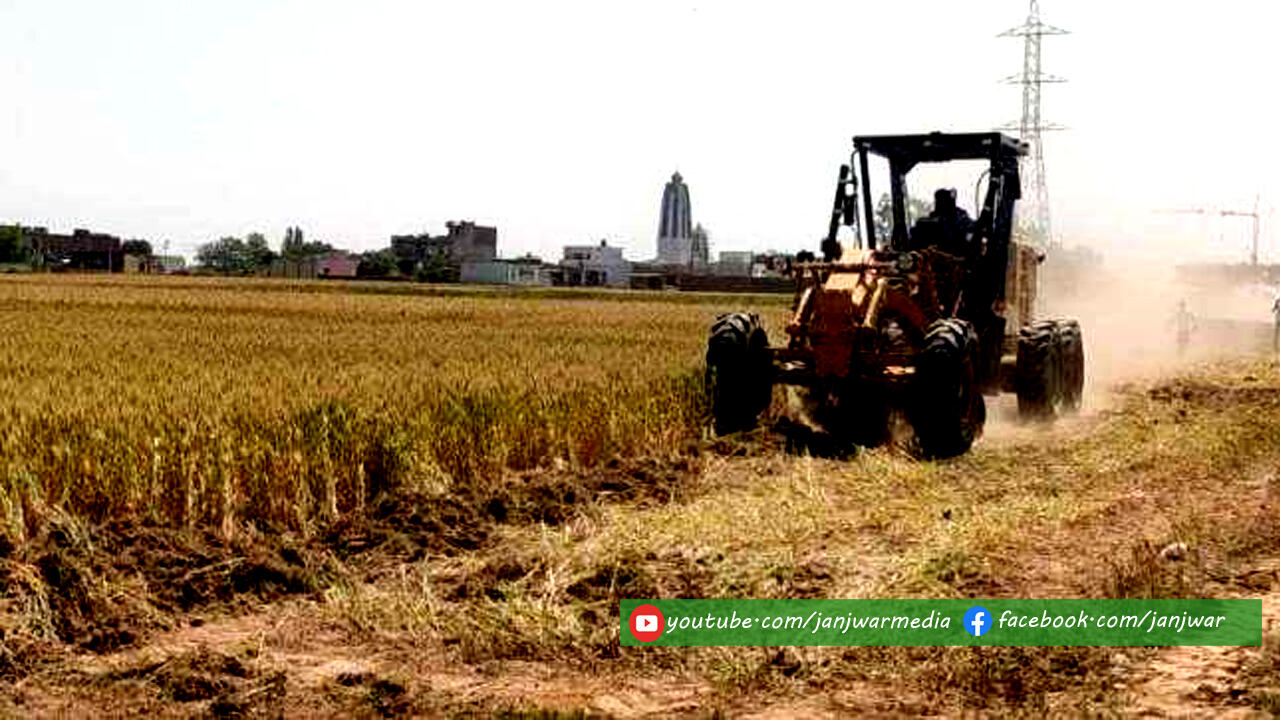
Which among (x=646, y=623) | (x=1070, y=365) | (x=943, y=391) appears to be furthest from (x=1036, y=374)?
(x=646, y=623)

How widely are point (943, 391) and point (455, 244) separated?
15075 centimetres

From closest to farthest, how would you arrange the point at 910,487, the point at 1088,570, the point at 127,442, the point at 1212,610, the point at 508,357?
1. the point at 1212,610
2. the point at 1088,570
3. the point at 127,442
4. the point at 910,487
5. the point at 508,357

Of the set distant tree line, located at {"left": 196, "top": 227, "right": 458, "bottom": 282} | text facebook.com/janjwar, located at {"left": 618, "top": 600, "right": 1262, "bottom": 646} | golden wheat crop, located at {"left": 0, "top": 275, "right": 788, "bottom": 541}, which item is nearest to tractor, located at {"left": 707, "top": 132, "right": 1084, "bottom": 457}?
golden wheat crop, located at {"left": 0, "top": 275, "right": 788, "bottom": 541}

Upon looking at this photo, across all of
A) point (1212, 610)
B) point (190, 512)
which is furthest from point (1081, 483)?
point (190, 512)

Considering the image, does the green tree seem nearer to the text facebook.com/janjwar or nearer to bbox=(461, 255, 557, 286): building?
bbox=(461, 255, 557, 286): building

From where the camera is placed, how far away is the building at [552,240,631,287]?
123569mm

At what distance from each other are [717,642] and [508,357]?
382 inches

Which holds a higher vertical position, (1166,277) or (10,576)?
(1166,277)

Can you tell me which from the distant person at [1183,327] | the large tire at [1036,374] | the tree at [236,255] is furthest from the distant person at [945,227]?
the tree at [236,255]

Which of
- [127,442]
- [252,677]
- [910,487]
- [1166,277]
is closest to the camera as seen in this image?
[252,677]

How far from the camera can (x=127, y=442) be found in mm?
8391

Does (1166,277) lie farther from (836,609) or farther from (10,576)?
(10,576)

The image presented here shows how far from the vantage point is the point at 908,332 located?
13.2 m

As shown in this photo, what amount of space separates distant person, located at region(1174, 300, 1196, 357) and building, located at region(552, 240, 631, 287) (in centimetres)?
8569
